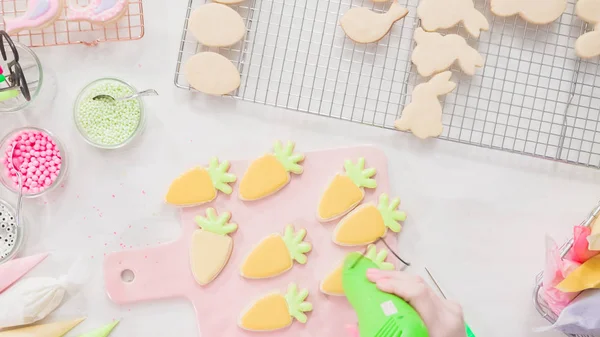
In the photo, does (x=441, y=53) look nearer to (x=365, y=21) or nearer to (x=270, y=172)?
(x=365, y=21)

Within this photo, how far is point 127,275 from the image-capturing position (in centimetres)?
141

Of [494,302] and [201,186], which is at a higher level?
[201,186]

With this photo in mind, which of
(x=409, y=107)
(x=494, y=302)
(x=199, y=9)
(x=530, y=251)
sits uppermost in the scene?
(x=199, y=9)

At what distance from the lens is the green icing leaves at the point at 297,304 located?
1361 millimetres

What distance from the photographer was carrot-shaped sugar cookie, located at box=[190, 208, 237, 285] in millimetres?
1365

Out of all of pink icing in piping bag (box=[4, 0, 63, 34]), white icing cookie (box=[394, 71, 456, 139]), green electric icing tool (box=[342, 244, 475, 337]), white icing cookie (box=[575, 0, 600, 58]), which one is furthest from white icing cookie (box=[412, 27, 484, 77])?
pink icing in piping bag (box=[4, 0, 63, 34])

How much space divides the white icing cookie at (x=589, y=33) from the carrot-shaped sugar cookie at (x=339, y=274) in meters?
0.61

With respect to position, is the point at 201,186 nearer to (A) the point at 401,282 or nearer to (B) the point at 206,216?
(B) the point at 206,216

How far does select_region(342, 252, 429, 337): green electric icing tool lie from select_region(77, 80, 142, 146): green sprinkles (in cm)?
57

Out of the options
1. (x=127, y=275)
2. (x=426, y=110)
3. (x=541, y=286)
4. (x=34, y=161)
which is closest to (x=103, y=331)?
(x=127, y=275)

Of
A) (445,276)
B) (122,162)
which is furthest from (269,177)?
(445,276)

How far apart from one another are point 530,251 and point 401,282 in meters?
0.37

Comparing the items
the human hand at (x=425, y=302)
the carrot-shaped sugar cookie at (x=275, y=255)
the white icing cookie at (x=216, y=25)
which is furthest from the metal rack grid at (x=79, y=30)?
the human hand at (x=425, y=302)

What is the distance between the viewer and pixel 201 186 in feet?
4.48
